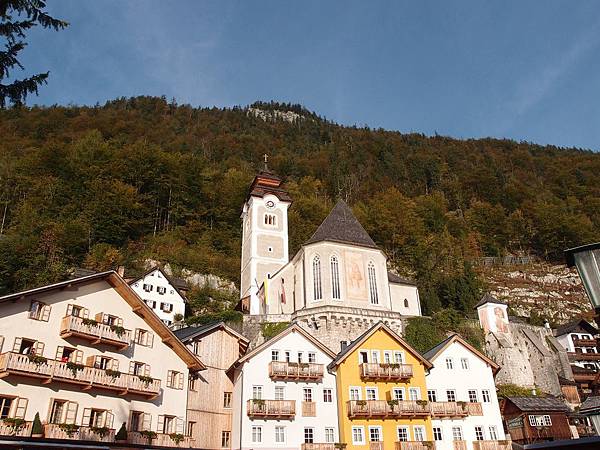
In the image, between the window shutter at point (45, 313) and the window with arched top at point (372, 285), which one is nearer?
the window shutter at point (45, 313)

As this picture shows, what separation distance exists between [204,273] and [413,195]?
58277 millimetres

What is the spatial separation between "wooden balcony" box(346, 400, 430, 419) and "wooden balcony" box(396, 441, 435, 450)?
156cm

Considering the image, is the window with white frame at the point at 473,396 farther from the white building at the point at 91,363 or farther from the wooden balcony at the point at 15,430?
the wooden balcony at the point at 15,430

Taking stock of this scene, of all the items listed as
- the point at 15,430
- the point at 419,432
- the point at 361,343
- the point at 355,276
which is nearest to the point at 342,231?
the point at 355,276

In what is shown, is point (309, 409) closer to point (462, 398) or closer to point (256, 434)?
point (256, 434)

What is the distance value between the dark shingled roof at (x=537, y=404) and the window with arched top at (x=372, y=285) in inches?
535

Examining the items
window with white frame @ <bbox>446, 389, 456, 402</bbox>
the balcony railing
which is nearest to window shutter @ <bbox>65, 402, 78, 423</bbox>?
the balcony railing

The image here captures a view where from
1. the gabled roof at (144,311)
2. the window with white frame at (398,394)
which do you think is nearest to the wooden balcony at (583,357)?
the window with white frame at (398,394)

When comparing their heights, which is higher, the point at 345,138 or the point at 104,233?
the point at 345,138

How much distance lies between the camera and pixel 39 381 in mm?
23156

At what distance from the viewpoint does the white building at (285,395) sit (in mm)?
29188

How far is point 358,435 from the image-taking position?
29.9 m

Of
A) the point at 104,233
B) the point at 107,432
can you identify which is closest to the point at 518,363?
the point at 107,432

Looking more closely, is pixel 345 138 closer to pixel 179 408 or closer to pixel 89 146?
pixel 89 146
